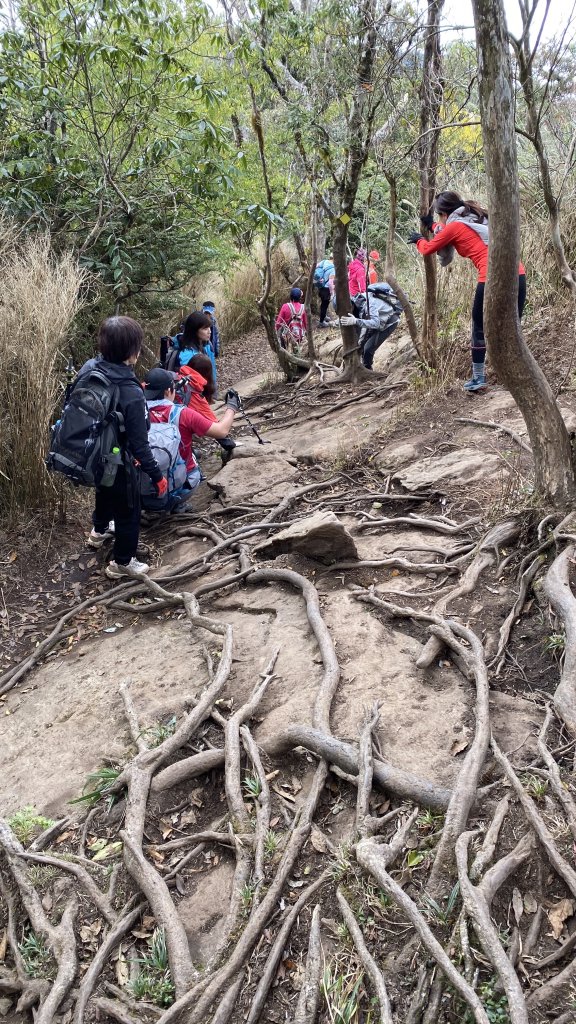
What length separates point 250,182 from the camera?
10031mm

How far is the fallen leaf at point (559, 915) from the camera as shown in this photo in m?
1.82

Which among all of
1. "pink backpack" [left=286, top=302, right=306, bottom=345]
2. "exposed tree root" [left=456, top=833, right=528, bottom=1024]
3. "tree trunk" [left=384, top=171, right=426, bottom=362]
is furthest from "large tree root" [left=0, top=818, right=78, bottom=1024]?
"pink backpack" [left=286, top=302, right=306, bottom=345]

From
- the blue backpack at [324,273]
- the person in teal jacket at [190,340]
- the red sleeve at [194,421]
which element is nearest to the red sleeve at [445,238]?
the person in teal jacket at [190,340]

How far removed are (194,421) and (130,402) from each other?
1.30 m

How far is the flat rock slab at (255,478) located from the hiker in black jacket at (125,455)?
1.19m

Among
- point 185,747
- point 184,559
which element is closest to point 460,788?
point 185,747

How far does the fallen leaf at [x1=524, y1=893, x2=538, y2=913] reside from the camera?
1.90 meters

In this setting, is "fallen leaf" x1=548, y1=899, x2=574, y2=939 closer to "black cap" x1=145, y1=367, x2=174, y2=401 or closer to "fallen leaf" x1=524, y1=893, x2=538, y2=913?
"fallen leaf" x1=524, y1=893, x2=538, y2=913

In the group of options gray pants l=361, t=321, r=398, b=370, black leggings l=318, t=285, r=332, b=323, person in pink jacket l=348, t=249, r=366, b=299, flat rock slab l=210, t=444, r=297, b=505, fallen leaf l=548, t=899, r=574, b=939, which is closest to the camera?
fallen leaf l=548, t=899, r=574, b=939

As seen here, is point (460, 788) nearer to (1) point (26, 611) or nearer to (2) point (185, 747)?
(2) point (185, 747)

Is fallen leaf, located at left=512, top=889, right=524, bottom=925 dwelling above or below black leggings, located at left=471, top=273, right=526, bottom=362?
below

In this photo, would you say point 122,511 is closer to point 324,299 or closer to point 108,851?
point 108,851

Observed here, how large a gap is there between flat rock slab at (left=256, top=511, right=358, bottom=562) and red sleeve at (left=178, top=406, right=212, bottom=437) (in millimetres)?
1430

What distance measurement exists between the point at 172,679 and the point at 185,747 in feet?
2.02
